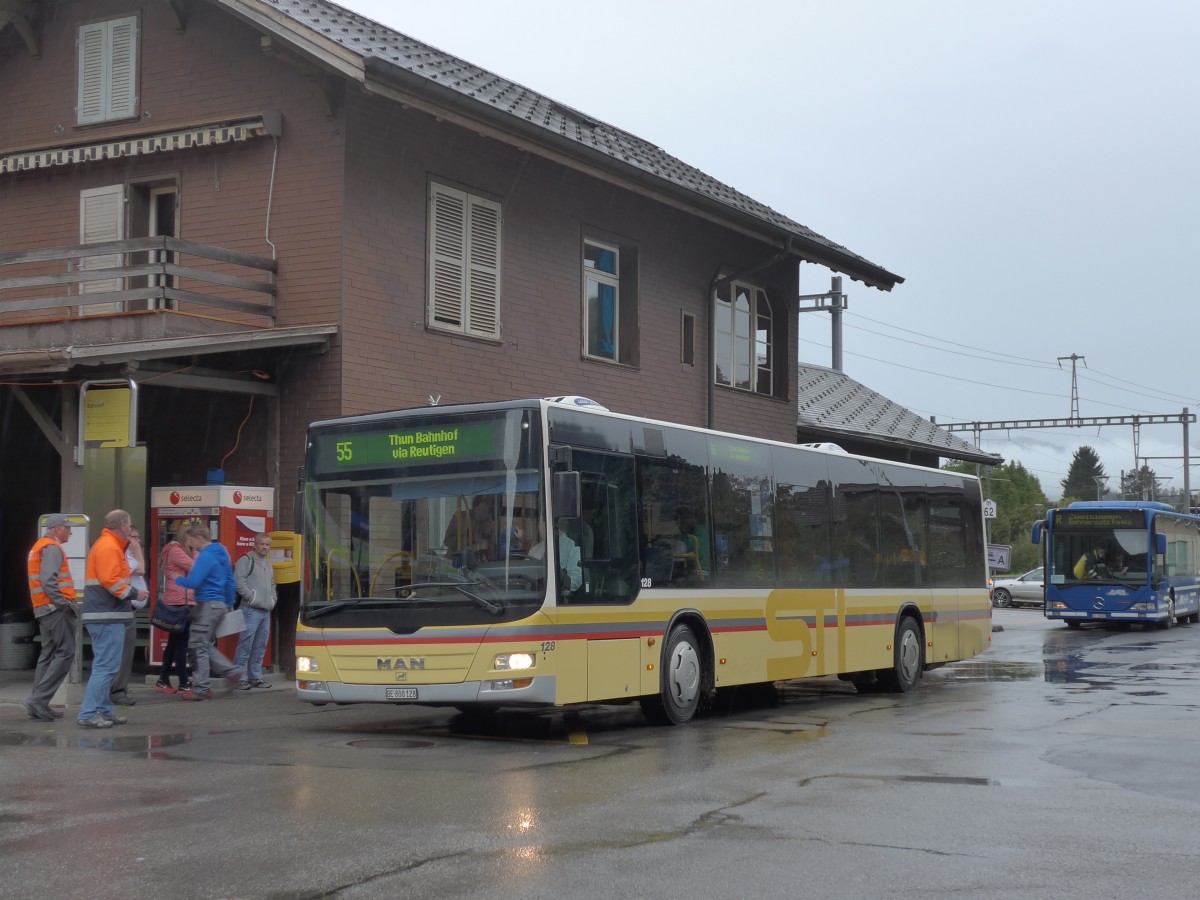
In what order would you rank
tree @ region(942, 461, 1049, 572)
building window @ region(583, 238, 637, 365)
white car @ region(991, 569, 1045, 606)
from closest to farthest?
1. building window @ region(583, 238, 637, 365)
2. white car @ region(991, 569, 1045, 606)
3. tree @ region(942, 461, 1049, 572)

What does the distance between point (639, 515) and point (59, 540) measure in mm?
5143

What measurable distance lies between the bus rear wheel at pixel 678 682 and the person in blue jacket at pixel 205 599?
485 cm

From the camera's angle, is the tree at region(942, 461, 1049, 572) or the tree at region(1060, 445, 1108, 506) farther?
the tree at region(1060, 445, 1108, 506)

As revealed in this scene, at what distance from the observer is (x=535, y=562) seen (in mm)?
11594

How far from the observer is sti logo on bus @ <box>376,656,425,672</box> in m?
11.7

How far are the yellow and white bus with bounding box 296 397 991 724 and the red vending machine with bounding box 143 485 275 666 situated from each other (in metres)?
4.20

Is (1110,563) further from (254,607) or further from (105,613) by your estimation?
(105,613)

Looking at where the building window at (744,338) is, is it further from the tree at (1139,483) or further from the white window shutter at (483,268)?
the tree at (1139,483)

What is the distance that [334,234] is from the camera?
57.9 ft

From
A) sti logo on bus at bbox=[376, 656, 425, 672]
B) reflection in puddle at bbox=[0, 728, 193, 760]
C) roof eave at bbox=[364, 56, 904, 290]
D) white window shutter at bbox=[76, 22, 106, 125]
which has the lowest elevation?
reflection in puddle at bbox=[0, 728, 193, 760]

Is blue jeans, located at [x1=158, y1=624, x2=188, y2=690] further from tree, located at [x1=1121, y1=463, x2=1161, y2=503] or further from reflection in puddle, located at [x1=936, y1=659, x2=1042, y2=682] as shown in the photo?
tree, located at [x1=1121, y1=463, x2=1161, y2=503]

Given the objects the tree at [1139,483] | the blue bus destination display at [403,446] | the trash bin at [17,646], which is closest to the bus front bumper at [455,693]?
the blue bus destination display at [403,446]

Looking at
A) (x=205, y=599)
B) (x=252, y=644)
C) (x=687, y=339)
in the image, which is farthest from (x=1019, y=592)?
(x=205, y=599)

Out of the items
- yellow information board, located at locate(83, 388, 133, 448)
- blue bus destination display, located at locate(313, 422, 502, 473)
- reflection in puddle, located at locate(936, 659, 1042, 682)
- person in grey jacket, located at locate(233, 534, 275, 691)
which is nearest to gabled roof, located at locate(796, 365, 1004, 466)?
Result: reflection in puddle, located at locate(936, 659, 1042, 682)
